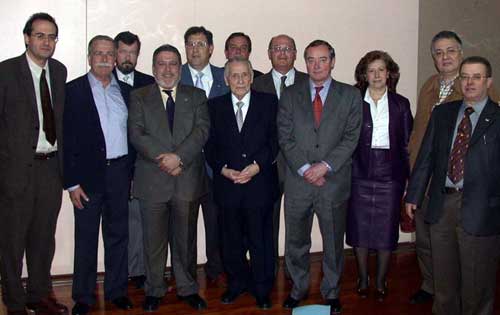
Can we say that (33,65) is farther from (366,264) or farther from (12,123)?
(366,264)

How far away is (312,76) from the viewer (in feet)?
13.1

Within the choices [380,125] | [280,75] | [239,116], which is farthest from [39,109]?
[380,125]

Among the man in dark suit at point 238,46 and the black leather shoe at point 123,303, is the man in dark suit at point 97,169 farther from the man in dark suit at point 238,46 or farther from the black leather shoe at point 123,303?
the man in dark suit at point 238,46

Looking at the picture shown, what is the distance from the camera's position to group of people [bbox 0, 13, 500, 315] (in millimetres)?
3861

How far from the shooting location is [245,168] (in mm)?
3922

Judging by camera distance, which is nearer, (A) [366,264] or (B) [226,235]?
(B) [226,235]

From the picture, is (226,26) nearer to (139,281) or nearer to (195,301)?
(139,281)

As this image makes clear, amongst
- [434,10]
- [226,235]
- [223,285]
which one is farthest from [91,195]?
[434,10]

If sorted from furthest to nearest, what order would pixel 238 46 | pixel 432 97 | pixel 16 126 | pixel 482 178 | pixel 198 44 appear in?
1. pixel 238 46
2. pixel 198 44
3. pixel 432 97
4. pixel 16 126
5. pixel 482 178

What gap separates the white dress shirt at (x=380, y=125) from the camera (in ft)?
13.4

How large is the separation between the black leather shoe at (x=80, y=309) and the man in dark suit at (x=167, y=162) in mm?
428

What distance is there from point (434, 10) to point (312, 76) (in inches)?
89.7

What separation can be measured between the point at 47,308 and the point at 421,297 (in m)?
2.74

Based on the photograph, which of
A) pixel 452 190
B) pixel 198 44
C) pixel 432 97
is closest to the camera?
pixel 452 190
